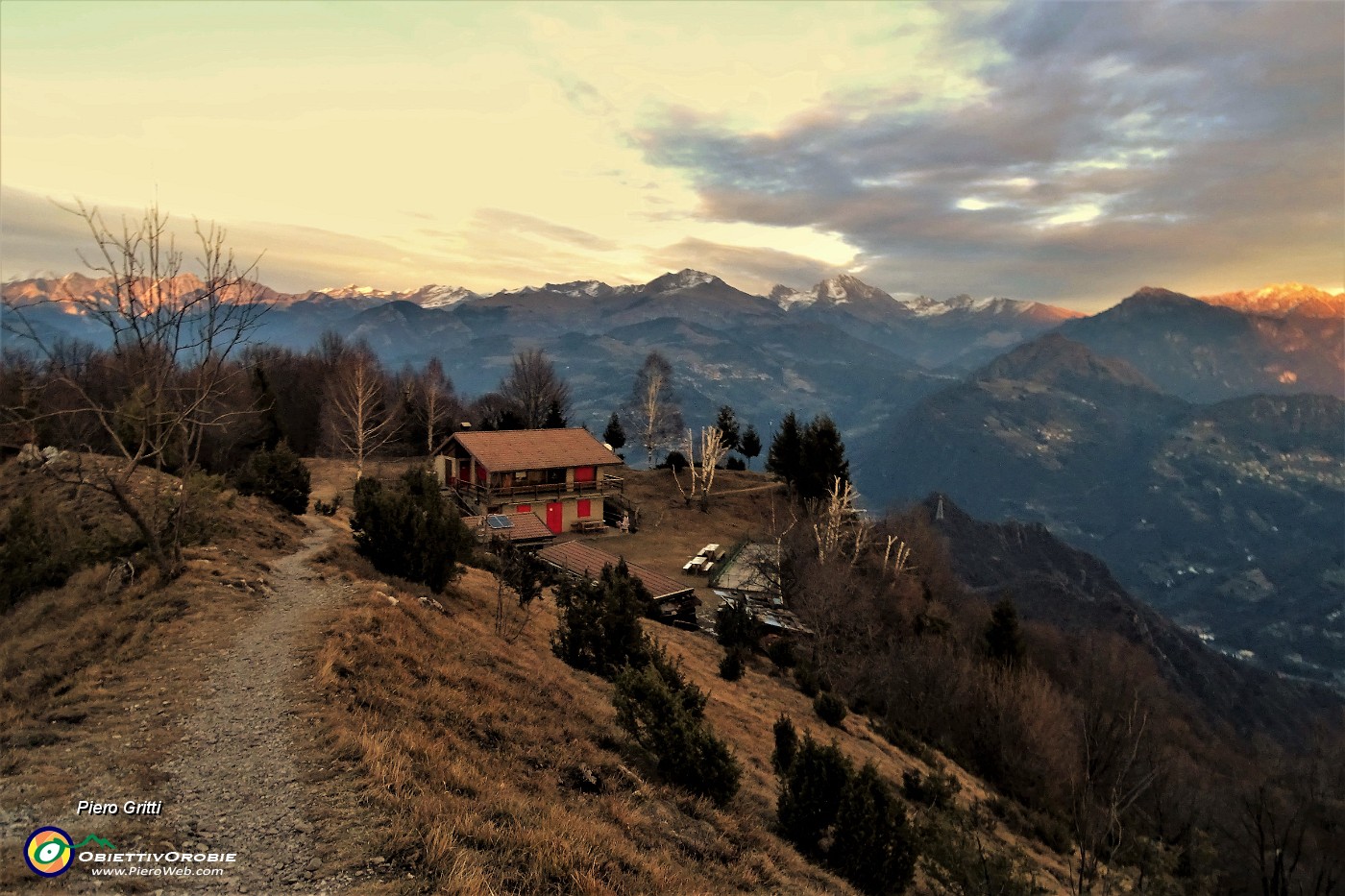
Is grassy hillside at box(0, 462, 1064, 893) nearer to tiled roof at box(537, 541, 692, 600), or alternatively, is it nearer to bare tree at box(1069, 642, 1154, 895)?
bare tree at box(1069, 642, 1154, 895)

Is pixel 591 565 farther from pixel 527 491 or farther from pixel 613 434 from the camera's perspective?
pixel 613 434

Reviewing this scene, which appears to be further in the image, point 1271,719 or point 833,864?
point 1271,719

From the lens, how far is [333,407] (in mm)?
62031

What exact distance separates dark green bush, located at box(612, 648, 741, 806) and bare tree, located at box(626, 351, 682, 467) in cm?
6033

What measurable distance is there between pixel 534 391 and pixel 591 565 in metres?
44.8

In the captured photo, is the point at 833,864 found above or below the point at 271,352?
below

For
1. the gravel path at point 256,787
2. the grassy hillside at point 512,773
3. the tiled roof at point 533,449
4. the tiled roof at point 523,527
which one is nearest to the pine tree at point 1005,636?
the grassy hillside at point 512,773

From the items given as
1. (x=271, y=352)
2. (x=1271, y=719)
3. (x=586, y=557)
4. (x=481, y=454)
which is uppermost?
Answer: (x=271, y=352)

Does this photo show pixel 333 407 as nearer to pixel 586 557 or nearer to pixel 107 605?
pixel 586 557

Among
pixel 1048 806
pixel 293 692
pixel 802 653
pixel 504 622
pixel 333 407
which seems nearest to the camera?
pixel 293 692

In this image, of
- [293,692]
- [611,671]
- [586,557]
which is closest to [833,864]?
[611,671]

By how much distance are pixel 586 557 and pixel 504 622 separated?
49.5 feet

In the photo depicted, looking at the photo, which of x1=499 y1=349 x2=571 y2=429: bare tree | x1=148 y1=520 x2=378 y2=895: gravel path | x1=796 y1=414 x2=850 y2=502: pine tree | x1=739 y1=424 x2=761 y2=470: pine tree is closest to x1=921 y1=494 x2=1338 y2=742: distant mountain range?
x1=739 y1=424 x2=761 y2=470: pine tree

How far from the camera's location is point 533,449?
4938 cm
